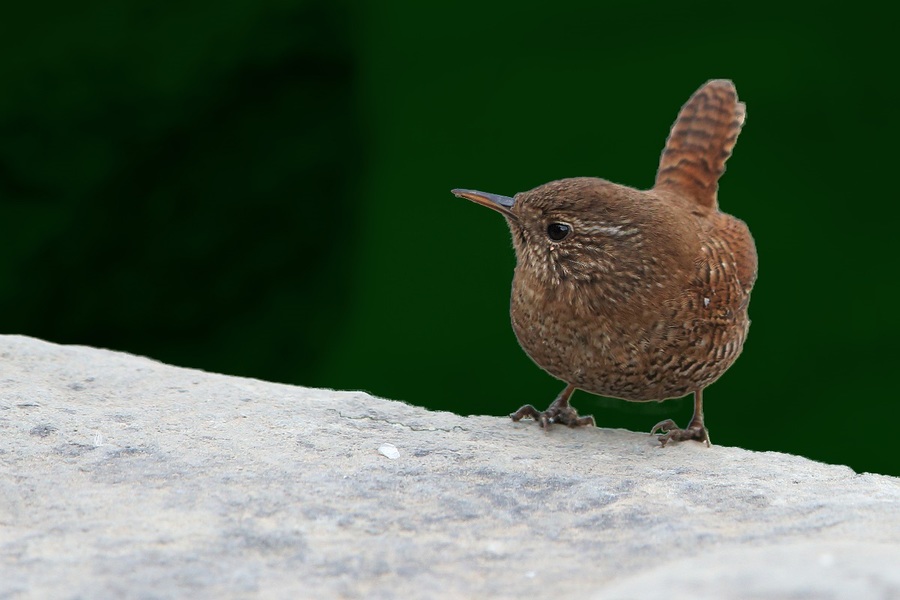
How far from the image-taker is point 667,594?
5.73 ft

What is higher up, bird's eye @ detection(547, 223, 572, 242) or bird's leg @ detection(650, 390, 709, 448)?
bird's eye @ detection(547, 223, 572, 242)

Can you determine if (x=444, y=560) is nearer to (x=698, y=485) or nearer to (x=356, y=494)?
(x=356, y=494)

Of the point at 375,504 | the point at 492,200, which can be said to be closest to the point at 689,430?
the point at 492,200

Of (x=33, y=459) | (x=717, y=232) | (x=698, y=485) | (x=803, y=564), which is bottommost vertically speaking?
(x=33, y=459)

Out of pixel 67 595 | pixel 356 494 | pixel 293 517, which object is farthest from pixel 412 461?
pixel 67 595

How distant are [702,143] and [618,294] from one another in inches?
A: 49.4

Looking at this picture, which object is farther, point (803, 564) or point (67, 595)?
point (67, 595)

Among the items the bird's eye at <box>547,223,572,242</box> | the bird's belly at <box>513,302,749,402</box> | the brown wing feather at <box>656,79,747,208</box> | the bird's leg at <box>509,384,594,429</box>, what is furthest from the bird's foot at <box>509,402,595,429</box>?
the brown wing feather at <box>656,79,747,208</box>

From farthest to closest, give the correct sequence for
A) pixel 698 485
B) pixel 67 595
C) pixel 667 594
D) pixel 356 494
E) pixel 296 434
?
pixel 296 434 → pixel 698 485 → pixel 356 494 → pixel 67 595 → pixel 667 594

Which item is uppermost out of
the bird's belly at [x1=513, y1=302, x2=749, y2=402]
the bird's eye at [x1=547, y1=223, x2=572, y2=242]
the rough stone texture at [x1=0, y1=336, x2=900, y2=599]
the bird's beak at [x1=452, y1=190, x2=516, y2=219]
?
the bird's beak at [x1=452, y1=190, x2=516, y2=219]

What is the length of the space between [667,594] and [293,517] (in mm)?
1033

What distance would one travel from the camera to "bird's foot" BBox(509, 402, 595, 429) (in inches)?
154

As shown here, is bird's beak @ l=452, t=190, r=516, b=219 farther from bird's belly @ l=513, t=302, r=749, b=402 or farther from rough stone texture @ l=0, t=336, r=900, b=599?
rough stone texture @ l=0, t=336, r=900, b=599

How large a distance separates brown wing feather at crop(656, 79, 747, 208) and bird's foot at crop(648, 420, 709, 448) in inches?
40.4
